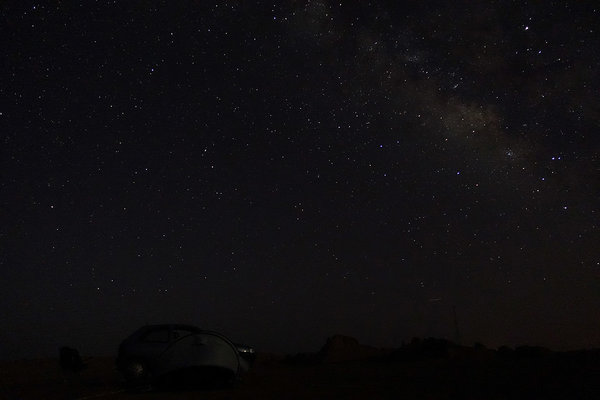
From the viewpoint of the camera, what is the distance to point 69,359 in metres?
12.8

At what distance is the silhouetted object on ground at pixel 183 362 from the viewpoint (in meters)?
10.5

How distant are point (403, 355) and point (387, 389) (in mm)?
17519

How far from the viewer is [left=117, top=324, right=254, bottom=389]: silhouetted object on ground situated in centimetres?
1050

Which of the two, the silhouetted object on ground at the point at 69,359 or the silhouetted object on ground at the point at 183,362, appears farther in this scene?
the silhouetted object on ground at the point at 69,359

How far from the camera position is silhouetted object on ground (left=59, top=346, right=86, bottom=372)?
41.6 feet

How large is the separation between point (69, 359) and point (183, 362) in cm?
430

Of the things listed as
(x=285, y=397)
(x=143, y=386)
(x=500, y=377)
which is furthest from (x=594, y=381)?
Answer: (x=143, y=386)

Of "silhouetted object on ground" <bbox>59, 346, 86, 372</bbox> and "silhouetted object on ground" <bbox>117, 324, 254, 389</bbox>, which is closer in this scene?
"silhouetted object on ground" <bbox>117, 324, 254, 389</bbox>

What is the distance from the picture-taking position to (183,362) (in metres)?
10.5

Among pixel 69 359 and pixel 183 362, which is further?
pixel 69 359

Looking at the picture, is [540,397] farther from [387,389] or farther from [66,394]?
[66,394]

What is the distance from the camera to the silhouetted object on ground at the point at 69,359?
12.7 metres

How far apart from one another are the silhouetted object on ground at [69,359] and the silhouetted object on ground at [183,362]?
228cm

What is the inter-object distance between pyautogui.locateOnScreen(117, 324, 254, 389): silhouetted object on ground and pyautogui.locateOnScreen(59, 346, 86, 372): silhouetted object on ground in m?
2.28
